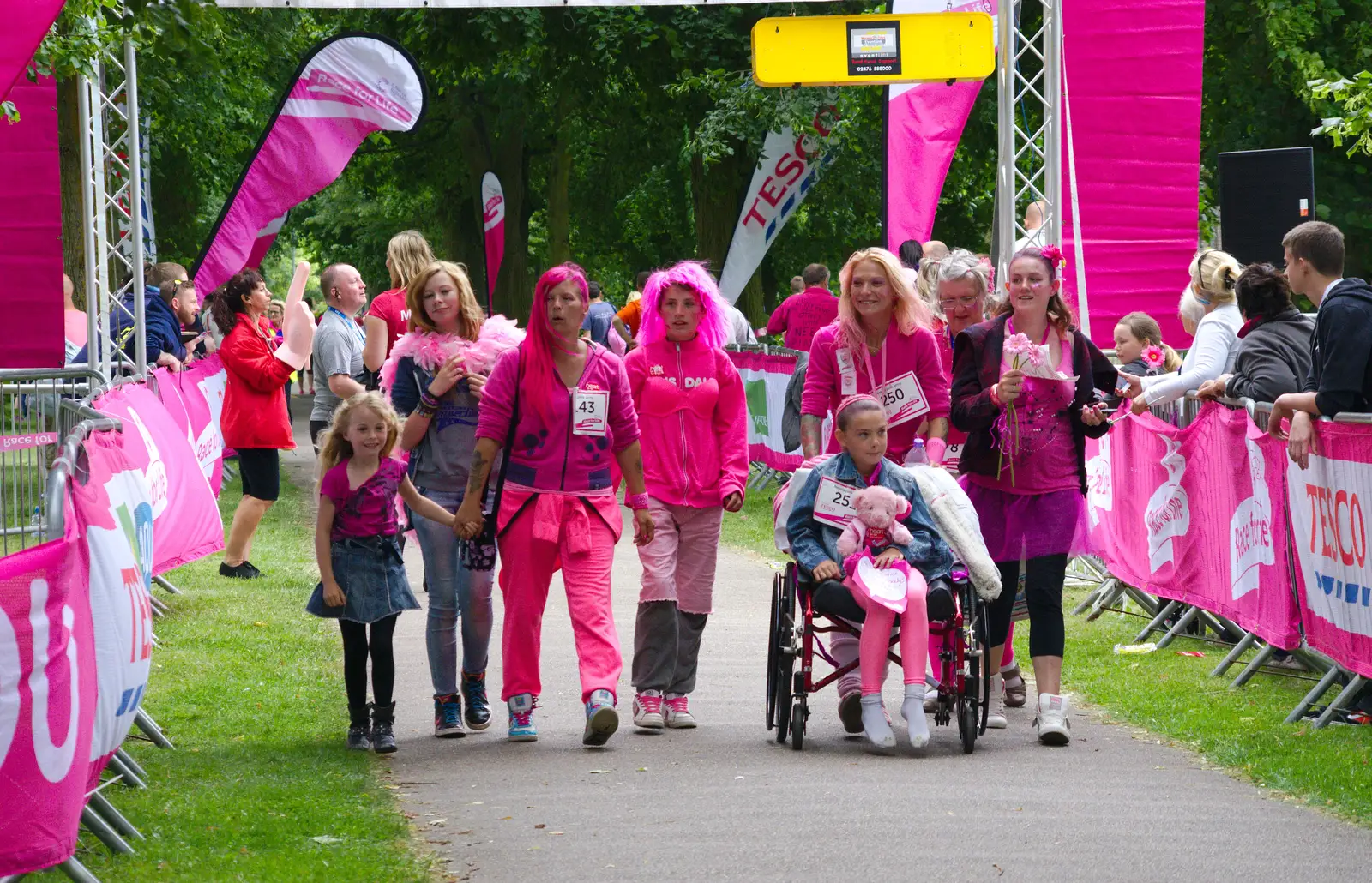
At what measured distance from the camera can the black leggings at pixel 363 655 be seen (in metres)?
7.54

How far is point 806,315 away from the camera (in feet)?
63.9

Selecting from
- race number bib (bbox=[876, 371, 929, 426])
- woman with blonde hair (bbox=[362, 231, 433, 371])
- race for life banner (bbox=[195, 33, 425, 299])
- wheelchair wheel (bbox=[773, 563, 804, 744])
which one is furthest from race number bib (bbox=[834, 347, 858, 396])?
race for life banner (bbox=[195, 33, 425, 299])

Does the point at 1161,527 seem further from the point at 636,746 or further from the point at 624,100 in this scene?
the point at 624,100

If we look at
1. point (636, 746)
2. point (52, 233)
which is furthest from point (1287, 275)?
point (52, 233)

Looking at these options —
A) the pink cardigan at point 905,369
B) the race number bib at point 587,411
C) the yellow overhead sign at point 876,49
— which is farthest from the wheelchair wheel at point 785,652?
the yellow overhead sign at point 876,49

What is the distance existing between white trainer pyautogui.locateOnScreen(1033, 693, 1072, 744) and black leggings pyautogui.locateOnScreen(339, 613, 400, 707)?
8.69 feet

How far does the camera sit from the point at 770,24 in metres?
13.9

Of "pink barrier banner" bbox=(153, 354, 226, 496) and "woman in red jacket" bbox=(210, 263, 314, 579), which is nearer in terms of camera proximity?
"pink barrier banner" bbox=(153, 354, 226, 496)

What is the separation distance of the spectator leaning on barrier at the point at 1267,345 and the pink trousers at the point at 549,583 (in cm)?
352

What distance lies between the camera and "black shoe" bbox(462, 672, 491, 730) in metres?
8.04

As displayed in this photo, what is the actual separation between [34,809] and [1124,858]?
314 centimetres

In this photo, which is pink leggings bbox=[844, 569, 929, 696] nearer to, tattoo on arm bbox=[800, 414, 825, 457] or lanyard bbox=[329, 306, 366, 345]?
tattoo on arm bbox=[800, 414, 825, 457]

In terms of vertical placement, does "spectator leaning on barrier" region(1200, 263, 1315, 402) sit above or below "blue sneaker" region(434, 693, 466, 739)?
above

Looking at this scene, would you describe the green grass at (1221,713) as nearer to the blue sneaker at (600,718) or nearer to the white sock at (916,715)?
the white sock at (916,715)
